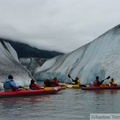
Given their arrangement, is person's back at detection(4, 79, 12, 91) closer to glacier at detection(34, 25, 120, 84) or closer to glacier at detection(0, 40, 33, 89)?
glacier at detection(0, 40, 33, 89)

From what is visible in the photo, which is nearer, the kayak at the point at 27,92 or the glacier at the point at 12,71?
the kayak at the point at 27,92

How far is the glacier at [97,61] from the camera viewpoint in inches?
1322

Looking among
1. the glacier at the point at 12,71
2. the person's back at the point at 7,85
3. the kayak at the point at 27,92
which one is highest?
the glacier at the point at 12,71

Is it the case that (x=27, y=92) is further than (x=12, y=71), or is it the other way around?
(x=12, y=71)

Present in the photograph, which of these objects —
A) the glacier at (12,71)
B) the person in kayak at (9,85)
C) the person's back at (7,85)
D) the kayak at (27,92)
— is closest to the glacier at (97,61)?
the glacier at (12,71)

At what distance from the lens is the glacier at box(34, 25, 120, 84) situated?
3358 cm

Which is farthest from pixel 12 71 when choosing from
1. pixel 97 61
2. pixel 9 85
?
pixel 9 85

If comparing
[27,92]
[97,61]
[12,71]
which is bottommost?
[27,92]

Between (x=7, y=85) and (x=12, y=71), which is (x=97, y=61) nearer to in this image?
(x=12, y=71)

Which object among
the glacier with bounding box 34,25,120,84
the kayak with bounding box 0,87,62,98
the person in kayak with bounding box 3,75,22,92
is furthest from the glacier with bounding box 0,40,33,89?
the person in kayak with bounding box 3,75,22,92

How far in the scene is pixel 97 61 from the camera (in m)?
36.1

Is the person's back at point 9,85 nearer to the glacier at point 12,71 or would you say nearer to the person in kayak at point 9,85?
the person in kayak at point 9,85

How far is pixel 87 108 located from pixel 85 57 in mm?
28700

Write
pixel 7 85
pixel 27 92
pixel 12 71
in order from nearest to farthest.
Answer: pixel 7 85 < pixel 27 92 < pixel 12 71
